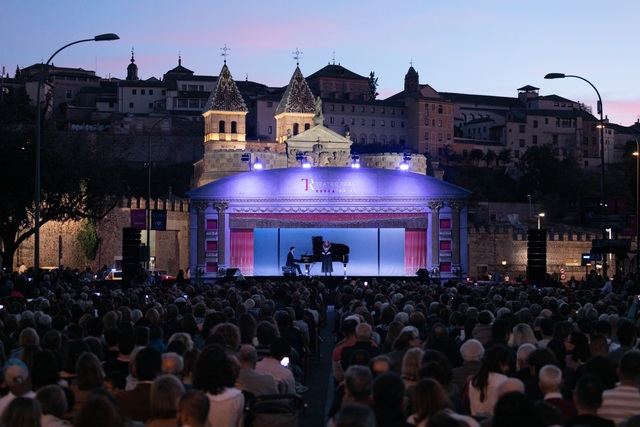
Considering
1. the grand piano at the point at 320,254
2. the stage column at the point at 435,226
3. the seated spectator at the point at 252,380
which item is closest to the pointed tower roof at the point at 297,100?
the stage column at the point at 435,226

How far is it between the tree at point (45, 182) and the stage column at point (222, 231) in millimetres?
4683

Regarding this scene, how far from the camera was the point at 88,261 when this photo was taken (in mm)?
66562

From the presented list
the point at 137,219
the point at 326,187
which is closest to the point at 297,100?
the point at 326,187

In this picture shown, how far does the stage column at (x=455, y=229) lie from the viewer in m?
57.8

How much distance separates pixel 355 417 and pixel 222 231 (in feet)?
166

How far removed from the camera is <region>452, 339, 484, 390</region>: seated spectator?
38.1 feet

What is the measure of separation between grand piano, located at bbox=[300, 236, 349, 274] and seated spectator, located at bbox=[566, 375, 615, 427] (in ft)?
141

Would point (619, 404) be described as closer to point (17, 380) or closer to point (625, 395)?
point (625, 395)

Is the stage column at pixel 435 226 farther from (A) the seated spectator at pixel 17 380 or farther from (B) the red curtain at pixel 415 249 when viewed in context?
(A) the seated spectator at pixel 17 380

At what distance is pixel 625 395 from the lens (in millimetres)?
9180

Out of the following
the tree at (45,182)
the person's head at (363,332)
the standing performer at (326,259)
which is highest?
the tree at (45,182)

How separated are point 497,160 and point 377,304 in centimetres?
12257

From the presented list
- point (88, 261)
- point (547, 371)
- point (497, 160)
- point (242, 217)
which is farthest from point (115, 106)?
point (547, 371)

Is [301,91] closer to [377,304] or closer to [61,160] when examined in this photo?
[61,160]
